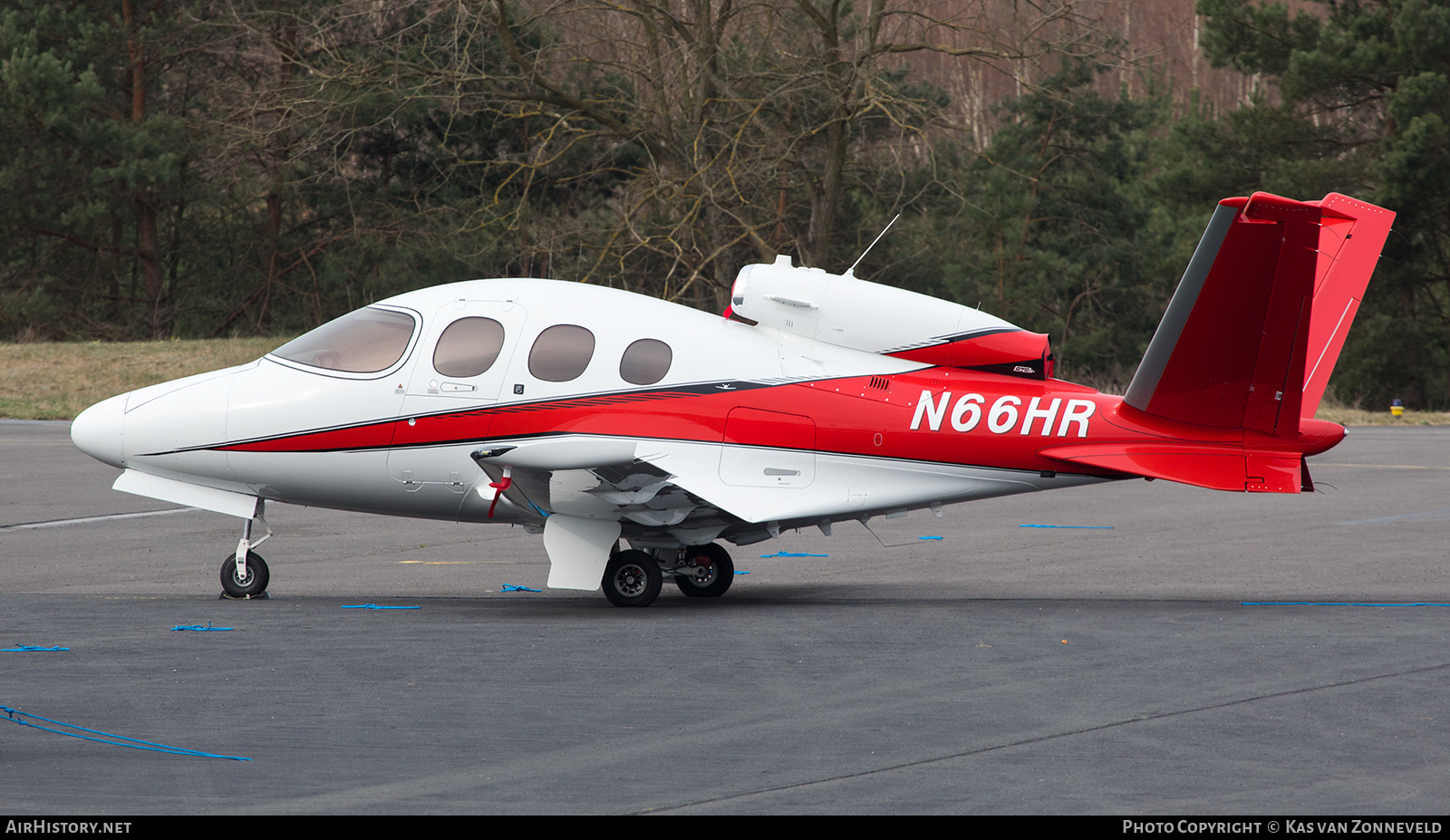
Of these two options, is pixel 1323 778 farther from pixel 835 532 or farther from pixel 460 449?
pixel 835 532

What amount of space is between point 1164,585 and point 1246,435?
96.6 inches

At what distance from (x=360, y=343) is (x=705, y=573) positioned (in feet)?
12.3

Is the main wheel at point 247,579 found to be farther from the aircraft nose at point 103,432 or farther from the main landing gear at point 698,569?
the main landing gear at point 698,569

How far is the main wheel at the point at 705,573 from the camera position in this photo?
40.8ft

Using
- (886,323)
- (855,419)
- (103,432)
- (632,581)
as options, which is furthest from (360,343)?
(886,323)

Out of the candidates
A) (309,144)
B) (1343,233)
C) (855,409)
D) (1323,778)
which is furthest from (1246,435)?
(309,144)

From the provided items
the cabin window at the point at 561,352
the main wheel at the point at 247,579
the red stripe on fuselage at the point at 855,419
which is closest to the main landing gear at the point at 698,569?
the red stripe on fuselage at the point at 855,419

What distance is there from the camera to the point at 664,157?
1515 inches

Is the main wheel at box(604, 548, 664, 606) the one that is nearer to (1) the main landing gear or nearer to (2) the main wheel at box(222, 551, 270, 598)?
(1) the main landing gear

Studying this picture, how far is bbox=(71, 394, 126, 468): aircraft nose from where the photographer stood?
1212 centimetres

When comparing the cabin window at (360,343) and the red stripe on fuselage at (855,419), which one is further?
the cabin window at (360,343)

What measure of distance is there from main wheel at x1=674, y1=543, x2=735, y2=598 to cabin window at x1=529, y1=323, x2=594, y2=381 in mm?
2034

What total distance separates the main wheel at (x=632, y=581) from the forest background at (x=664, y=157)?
22.5m

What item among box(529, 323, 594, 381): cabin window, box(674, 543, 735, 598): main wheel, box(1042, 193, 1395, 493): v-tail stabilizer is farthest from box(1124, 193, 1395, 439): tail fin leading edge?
box(529, 323, 594, 381): cabin window
